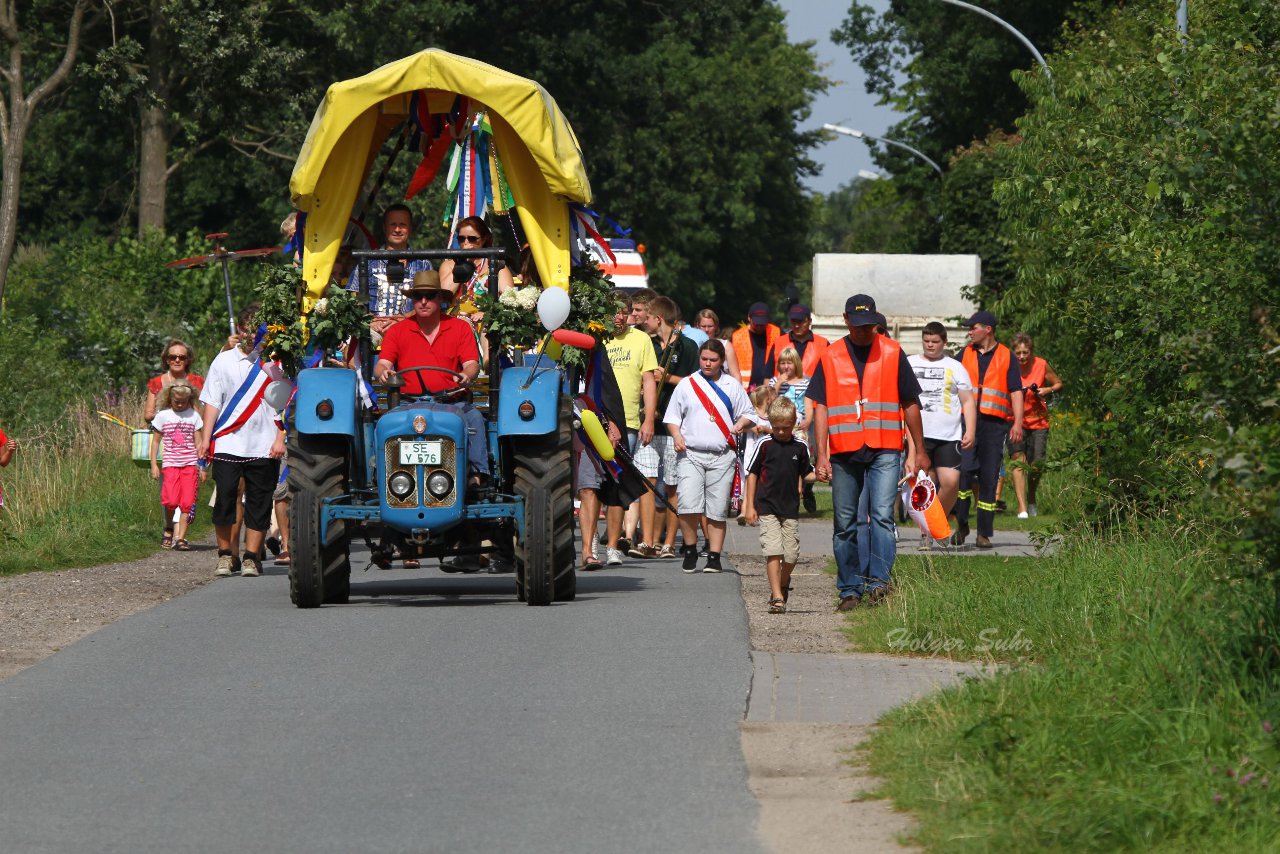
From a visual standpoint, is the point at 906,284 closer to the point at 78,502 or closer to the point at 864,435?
the point at 78,502

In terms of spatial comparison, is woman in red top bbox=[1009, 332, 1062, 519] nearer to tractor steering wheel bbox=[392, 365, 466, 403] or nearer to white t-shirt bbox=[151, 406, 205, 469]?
white t-shirt bbox=[151, 406, 205, 469]

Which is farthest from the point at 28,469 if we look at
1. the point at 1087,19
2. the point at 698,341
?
the point at 1087,19

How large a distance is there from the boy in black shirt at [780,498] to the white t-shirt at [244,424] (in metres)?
4.60

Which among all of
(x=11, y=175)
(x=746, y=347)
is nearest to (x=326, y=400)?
(x=746, y=347)

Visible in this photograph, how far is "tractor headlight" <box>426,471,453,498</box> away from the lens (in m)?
12.7

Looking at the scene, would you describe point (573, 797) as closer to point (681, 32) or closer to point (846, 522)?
point (846, 522)

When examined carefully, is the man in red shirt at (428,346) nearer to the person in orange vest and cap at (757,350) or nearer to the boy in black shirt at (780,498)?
the boy in black shirt at (780,498)

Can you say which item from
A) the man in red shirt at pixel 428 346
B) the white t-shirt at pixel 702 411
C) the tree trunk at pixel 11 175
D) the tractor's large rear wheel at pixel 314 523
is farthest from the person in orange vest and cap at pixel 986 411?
the tree trunk at pixel 11 175

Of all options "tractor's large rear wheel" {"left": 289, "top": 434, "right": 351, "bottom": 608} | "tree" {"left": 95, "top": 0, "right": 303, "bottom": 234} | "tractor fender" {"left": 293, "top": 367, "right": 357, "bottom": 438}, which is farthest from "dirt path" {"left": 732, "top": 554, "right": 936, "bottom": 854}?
"tree" {"left": 95, "top": 0, "right": 303, "bottom": 234}

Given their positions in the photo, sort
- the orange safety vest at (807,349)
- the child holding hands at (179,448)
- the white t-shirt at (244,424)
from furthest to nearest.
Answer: the orange safety vest at (807,349), the child holding hands at (179,448), the white t-shirt at (244,424)

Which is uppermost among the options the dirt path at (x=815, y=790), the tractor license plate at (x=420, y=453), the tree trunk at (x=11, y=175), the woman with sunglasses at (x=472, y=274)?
the tree trunk at (x=11, y=175)

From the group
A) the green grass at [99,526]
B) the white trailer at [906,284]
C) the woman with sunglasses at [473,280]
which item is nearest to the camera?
the woman with sunglasses at [473,280]

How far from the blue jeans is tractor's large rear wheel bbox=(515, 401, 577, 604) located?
1.59 m

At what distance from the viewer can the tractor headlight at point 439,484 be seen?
1266 cm
